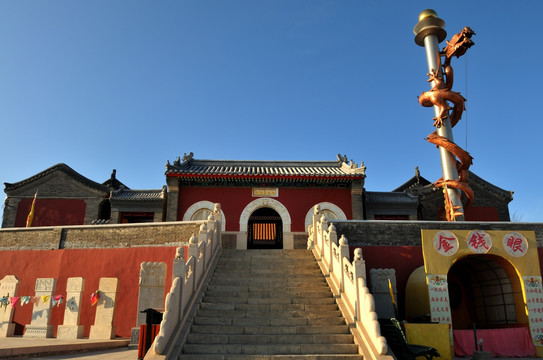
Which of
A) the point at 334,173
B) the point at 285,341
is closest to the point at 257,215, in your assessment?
the point at 334,173

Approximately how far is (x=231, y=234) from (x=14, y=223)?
375 inches

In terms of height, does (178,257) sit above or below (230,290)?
above

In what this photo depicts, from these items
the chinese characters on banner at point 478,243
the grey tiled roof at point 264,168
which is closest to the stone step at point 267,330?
the chinese characters on banner at point 478,243

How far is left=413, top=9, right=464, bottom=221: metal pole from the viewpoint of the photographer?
13.4 metres

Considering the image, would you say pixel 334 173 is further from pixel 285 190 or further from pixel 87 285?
pixel 87 285

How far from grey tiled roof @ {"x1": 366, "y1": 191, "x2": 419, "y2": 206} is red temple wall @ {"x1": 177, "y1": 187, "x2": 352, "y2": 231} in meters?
2.30

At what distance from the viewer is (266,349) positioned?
6551 mm

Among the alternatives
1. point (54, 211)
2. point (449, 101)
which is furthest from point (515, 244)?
point (54, 211)

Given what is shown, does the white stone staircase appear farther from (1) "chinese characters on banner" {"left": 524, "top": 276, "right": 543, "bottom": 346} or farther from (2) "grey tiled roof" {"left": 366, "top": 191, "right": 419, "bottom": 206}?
(2) "grey tiled roof" {"left": 366, "top": 191, "right": 419, "bottom": 206}

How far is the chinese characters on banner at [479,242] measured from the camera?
9.75 metres

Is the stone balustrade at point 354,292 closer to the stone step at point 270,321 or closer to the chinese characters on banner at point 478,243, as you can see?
the stone step at point 270,321

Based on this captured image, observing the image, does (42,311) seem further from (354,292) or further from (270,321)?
(354,292)

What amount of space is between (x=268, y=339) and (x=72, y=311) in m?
5.93

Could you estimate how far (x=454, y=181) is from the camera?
43.3ft
